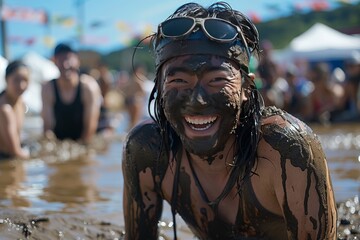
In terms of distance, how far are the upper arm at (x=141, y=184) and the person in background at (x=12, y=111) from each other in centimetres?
424

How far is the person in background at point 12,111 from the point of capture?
22.4ft

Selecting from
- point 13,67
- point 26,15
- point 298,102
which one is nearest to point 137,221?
point 13,67

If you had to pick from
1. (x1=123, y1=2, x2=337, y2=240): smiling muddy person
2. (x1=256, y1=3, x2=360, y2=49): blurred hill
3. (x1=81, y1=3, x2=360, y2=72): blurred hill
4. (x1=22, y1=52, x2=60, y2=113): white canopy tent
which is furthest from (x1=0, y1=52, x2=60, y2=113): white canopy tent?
(x1=256, y1=3, x2=360, y2=49): blurred hill

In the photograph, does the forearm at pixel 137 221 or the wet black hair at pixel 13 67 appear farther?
the wet black hair at pixel 13 67

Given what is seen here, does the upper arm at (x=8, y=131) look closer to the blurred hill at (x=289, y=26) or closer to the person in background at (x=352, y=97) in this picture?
the person in background at (x=352, y=97)

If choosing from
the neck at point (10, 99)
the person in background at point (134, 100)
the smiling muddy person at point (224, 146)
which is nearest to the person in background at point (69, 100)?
the neck at point (10, 99)

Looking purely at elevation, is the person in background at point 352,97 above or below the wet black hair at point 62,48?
below

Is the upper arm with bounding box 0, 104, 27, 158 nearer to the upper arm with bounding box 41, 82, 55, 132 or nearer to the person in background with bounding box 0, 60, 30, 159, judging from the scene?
the person in background with bounding box 0, 60, 30, 159

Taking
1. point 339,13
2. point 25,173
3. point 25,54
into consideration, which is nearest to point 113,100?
point 25,54

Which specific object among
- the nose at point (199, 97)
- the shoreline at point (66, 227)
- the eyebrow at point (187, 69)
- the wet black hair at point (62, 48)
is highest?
the eyebrow at point (187, 69)

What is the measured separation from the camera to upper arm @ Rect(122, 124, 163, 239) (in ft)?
9.04

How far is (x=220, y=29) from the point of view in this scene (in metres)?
2.42

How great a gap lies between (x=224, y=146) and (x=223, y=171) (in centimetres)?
12

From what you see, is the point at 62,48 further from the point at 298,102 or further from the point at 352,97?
the point at 352,97
